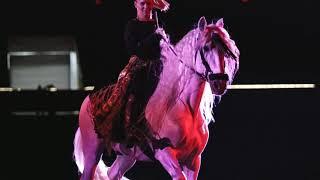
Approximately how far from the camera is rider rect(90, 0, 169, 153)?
10.9 ft

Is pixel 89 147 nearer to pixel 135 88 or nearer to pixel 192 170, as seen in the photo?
pixel 135 88

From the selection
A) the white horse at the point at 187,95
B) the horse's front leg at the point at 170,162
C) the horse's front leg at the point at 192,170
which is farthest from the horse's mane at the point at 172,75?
the horse's front leg at the point at 192,170

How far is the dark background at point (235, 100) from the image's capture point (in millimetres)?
4621

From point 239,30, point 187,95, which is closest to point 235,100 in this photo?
point 239,30

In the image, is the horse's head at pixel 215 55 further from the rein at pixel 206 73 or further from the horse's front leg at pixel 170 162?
the horse's front leg at pixel 170 162

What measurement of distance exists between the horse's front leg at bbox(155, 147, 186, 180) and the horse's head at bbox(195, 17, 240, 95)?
0.45 meters

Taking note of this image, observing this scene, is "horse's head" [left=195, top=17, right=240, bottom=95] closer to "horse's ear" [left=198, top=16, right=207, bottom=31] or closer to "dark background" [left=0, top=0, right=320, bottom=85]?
"horse's ear" [left=198, top=16, right=207, bottom=31]

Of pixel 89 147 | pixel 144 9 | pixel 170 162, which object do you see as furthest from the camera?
pixel 89 147

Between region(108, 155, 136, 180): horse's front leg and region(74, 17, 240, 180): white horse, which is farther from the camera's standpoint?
region(108, 155, 136, 180): horse's front leg

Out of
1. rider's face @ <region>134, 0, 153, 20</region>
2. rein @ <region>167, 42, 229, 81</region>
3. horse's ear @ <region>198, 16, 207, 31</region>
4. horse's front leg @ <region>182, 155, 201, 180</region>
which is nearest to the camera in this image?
rein @ <region>167, 42, 229, 81</region>

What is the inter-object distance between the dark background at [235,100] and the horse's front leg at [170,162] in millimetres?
1195

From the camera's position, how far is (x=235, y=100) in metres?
4.75

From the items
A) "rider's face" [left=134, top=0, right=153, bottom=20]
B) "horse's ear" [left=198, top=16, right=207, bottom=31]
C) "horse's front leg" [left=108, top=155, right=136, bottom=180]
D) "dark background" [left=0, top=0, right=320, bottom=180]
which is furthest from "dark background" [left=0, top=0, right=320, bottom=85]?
"horse's ear" [left=198, top=16, right=207, bottom=31]

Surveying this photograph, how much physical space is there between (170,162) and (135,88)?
0.51m
